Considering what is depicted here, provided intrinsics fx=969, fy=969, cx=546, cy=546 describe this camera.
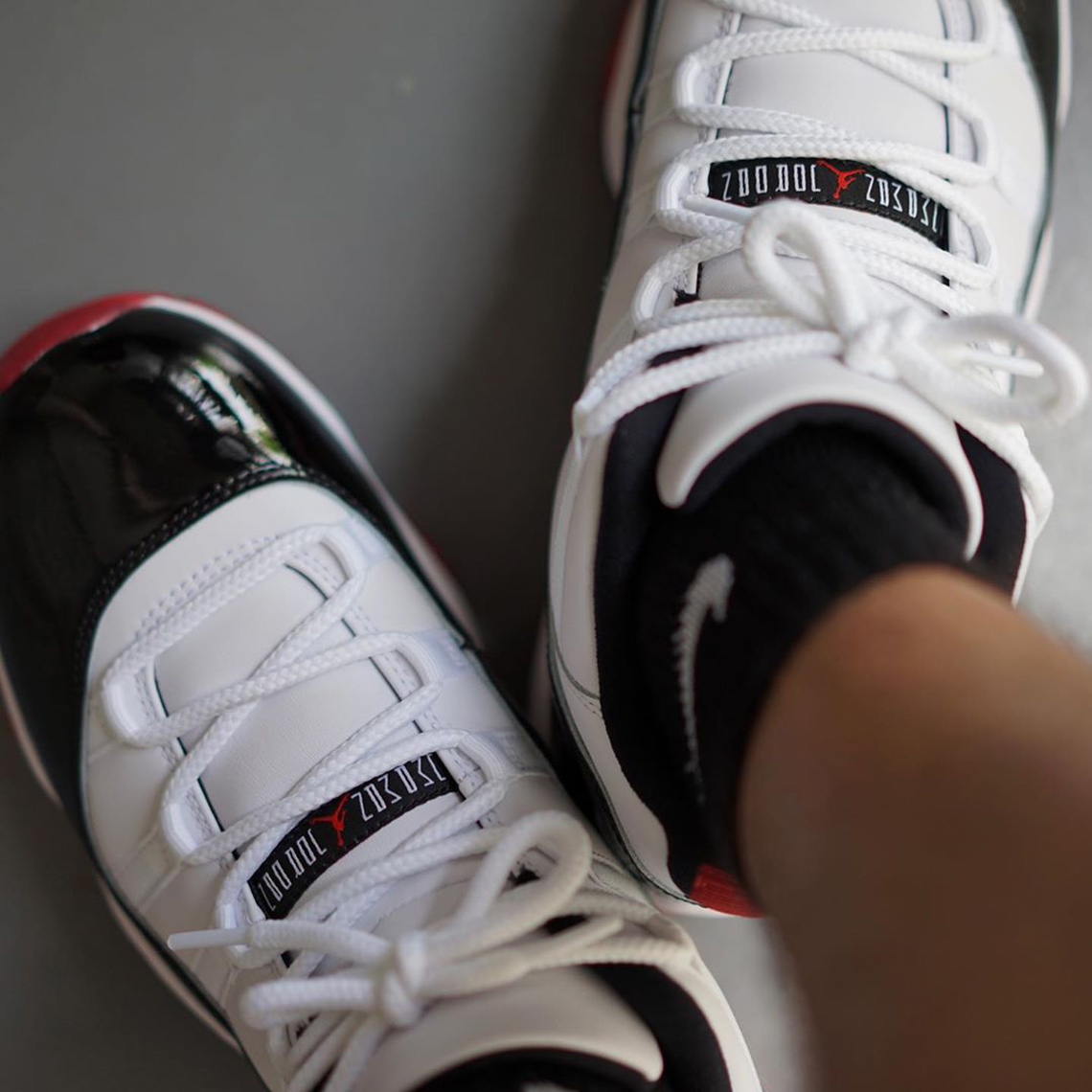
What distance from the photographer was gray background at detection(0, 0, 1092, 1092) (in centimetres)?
70

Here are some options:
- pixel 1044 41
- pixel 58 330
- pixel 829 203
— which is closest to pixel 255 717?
pixel 58 330

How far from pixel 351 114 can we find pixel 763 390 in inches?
18.1

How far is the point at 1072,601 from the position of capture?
701mm

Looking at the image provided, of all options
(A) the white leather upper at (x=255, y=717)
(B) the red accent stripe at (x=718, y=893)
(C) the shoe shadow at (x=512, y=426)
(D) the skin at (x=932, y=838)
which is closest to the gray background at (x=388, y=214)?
(C) the shoe shadow at (x=512, y=426)

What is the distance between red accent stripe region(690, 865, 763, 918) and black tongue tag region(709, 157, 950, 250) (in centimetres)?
36

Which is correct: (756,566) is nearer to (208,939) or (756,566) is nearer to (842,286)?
(842,286)

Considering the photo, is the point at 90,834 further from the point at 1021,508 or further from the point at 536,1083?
the point at 1021,508

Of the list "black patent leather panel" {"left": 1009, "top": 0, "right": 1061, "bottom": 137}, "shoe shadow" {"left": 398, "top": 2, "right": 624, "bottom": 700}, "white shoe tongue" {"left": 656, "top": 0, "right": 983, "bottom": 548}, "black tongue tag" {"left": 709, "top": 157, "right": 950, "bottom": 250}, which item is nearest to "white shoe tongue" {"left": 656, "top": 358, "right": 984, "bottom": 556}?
"white shoe tongue" {"left": 656, "top": 0, "right": 983, "bottom": 548}

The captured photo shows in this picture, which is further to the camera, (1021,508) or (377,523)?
(377,523)

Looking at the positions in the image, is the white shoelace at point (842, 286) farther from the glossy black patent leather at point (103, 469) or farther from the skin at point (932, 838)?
the glossy black patent leather at point (103, 469)

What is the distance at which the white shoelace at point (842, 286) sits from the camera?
0.41 metres

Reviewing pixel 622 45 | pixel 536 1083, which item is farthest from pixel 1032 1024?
pixel 622 45

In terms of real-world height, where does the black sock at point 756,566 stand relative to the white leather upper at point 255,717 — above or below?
above

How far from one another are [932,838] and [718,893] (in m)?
0.24
